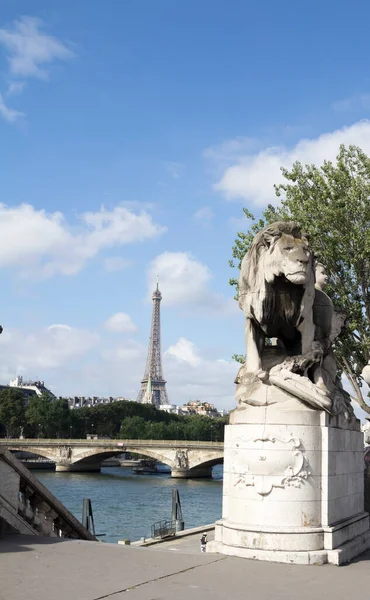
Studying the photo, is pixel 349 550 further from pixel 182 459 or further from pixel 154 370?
pixel 154 370

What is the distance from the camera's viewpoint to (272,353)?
8.43m

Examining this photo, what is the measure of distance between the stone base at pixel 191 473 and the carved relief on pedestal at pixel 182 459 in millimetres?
415

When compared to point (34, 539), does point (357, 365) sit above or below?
above

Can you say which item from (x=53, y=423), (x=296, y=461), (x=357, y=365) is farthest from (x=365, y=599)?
(x=53, y=423)

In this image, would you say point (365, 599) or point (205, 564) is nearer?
point (365, 599)

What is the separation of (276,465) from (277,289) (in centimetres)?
218

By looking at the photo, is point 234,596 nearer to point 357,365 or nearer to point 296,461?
point 296,461

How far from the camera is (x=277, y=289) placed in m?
8.08

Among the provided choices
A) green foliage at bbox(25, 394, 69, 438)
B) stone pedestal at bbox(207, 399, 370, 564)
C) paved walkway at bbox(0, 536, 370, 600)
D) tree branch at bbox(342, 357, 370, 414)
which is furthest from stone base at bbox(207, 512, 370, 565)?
→ green foliage at bbox(25, 394, 69, 438)

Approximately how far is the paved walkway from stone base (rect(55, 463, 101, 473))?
67.7 metres

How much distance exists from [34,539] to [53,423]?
284ft

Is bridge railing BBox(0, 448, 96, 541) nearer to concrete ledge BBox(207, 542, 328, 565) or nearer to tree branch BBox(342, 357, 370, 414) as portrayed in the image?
concrete ledge BBox(207, 542, 328, 565)

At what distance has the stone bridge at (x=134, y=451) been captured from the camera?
217 ft

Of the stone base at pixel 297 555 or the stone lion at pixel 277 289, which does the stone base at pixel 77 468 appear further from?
the stone base at pixel 297 555
